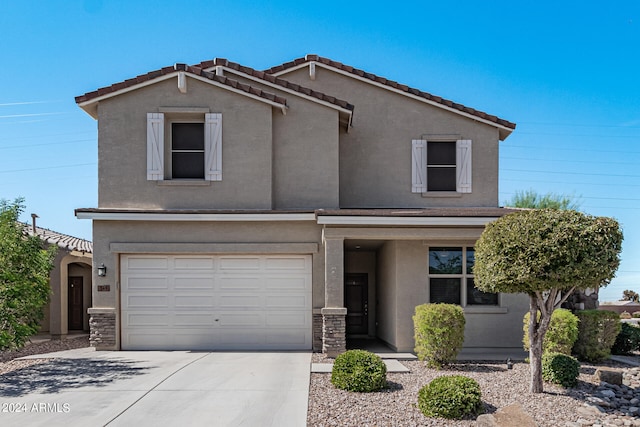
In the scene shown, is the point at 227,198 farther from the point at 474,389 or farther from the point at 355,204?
the point at 474,389

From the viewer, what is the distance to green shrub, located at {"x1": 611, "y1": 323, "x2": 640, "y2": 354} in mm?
13594

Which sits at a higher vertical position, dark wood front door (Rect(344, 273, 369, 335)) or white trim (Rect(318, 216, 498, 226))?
white trim (Rect(318, 216, 498, 226))

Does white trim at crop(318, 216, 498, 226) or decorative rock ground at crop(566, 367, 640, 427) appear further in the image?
white trim at crop(318, 216, 498, 226)

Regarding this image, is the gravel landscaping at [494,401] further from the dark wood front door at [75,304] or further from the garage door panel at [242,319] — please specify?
the dark wood front door at [75,304]

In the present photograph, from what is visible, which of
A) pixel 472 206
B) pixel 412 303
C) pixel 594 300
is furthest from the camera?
pixel 472 206

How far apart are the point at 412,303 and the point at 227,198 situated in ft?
18.2

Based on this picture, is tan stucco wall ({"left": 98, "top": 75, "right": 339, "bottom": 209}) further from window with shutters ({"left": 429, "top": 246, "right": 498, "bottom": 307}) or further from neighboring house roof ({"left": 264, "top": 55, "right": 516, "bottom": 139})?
window with shutters ({"left": 429, "top": 246, "right": 498, "bottom": 307})

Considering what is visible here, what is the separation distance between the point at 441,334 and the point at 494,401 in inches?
100

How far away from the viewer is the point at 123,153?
13.4 meters

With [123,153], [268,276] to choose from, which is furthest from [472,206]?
[123,153]

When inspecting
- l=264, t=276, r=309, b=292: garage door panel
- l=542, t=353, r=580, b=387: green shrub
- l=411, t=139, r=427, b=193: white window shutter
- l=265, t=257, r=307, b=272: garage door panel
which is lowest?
l=542, t=353, r=580, b=387: green shrub

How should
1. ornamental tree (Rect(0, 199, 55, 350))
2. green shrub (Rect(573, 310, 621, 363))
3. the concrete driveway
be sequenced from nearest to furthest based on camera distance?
the concrete driveway < ornamental tree (Rect(0, 199, 55, 350)) < green shrub (Rect(573, 310, 621, 363))

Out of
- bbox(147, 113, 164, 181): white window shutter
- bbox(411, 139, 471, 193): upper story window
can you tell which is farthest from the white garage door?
bbox(411, 139, 471, 193): upper story window

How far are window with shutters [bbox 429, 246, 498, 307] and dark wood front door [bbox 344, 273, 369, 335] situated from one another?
4581 mm
